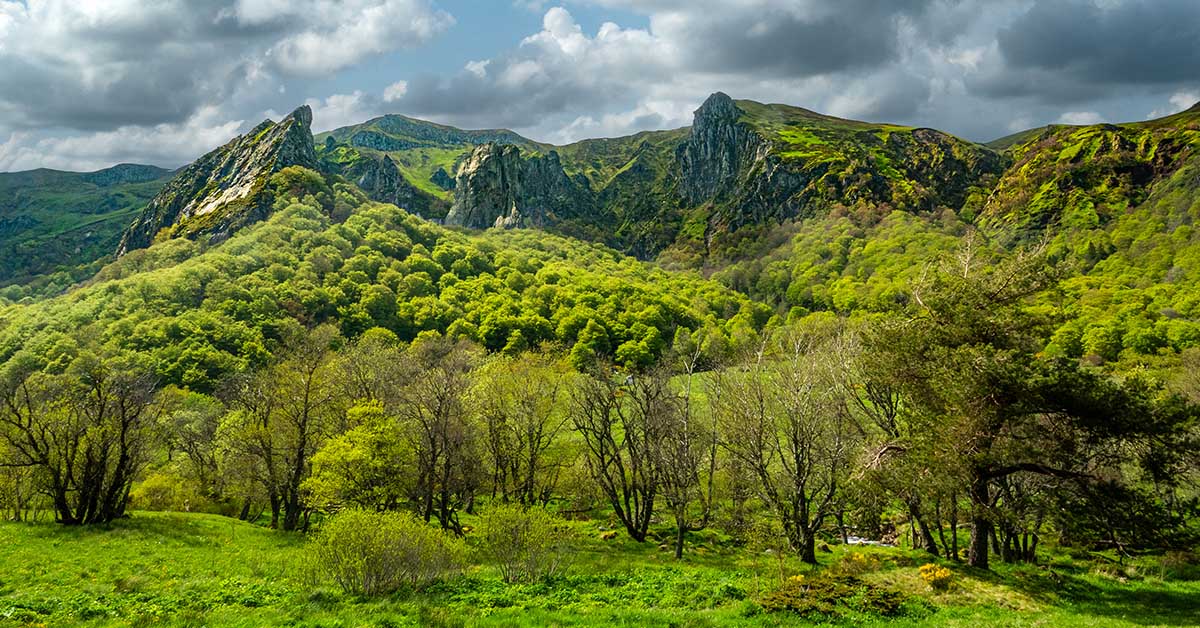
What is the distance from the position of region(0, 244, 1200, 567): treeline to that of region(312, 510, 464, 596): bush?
459 cm

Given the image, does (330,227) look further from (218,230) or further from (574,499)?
(574,499)

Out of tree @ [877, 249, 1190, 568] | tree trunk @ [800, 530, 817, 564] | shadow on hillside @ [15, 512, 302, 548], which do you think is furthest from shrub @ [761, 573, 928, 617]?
shadow on hillside @ [15, 512, 302, 548]

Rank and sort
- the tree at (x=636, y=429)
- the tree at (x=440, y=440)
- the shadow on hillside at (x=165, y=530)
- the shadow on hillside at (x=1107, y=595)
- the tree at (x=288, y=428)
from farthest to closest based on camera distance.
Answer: the tree at (x=288, y=428)
the tree at (x=440, y=440)
the tree at (x=636, y=429)
the shadow on hillside at (x=165, y=530)
the shadow on hillside at (x=1107, y=595)

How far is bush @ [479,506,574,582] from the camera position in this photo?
2350cm

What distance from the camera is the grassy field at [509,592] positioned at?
17.8 m

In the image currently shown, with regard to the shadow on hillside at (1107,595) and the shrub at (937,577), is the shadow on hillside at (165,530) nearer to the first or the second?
the shrub at (937,577)

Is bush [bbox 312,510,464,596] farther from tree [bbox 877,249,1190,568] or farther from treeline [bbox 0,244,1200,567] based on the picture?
tree [bbox 877,249,1190,568]

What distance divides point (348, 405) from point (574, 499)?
20444mm

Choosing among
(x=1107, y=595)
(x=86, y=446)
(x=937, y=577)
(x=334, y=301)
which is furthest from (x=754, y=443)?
(x=334, y=301)

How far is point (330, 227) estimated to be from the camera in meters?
166

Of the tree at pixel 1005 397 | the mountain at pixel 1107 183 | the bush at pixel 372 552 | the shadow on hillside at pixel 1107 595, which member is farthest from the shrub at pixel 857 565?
the mountain at pixel 1107 183

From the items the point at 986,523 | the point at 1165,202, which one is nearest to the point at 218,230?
the point at 986,523

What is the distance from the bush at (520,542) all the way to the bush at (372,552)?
2.67 metres

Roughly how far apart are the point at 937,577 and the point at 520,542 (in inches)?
613
